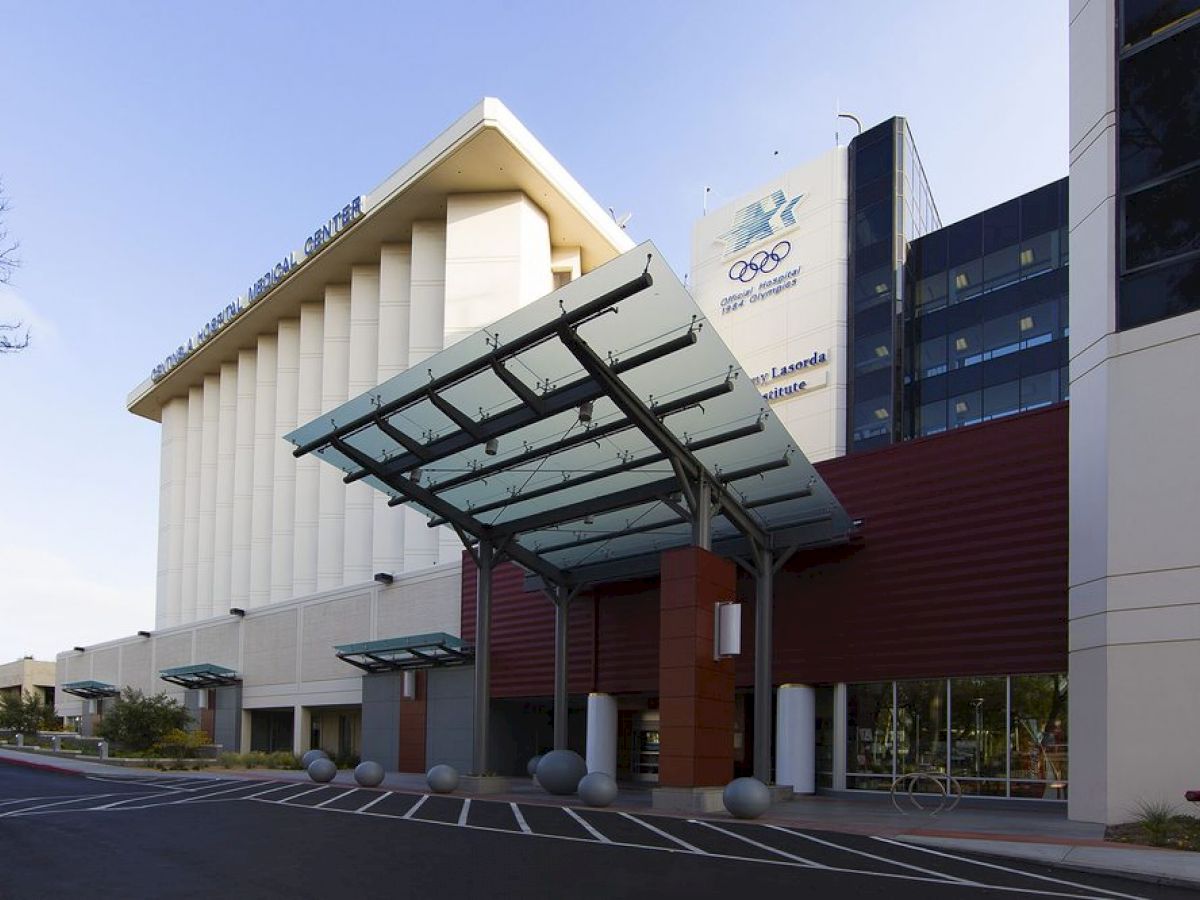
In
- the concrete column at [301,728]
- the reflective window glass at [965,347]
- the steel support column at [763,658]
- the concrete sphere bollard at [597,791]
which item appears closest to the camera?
the concrete sphere bollard at [597,791]

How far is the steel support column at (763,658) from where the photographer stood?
24047mm

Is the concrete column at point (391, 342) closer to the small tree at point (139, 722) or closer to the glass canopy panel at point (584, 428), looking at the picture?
the small tree at point (139, 722)

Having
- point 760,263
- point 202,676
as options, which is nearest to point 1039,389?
point 760,263

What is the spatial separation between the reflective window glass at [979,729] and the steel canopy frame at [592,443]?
3945 millimetres

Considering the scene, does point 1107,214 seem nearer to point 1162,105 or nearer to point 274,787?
point 1162,105

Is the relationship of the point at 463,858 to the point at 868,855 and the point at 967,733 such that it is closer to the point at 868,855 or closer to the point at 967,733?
the point at 868,855

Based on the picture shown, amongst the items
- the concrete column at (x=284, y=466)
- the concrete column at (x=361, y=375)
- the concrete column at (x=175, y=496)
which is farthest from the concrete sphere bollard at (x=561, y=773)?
the concrete column at (x=175, y=496)

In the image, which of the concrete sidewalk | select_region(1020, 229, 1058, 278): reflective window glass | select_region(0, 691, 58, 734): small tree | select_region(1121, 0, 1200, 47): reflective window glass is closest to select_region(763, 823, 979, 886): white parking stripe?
the concrete sidewalk

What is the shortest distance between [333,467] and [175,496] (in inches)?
952

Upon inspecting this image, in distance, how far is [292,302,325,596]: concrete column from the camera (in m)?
57.9

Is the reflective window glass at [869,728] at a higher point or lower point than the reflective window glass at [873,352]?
lower

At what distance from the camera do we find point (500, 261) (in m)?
52.2

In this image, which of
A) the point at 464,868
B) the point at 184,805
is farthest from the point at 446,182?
the point at 464,868

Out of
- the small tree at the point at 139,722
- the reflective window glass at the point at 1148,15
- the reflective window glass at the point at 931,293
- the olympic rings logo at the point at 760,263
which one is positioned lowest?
the small tree at the point at 139,722
